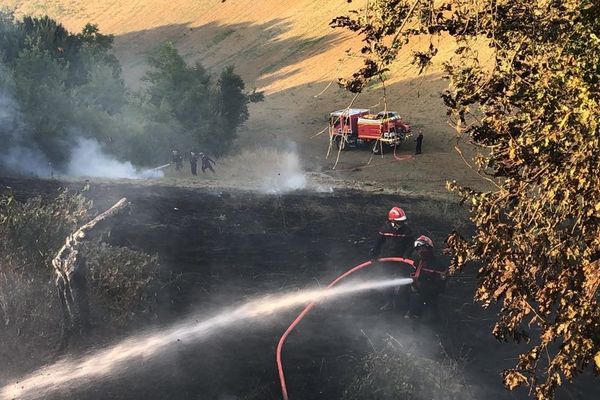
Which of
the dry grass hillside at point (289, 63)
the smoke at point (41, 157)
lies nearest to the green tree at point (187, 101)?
the dry grass hillside at point (289, 63)

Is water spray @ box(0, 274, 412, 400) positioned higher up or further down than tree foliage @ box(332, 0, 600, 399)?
further down

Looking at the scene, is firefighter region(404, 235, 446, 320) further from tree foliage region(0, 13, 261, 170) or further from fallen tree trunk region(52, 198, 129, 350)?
tree foliage region(0, 13, 261, 170)

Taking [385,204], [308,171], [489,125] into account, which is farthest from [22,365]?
[308,171]

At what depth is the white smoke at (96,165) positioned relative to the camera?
2342 cm

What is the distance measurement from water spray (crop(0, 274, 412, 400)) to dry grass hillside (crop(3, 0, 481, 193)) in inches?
197

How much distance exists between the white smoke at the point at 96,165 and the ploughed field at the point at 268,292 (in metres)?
4.91

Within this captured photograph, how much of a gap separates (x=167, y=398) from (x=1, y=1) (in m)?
87.8

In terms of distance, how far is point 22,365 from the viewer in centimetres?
830

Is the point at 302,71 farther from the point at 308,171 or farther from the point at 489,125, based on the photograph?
the point at 489,125

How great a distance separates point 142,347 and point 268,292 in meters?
2.84

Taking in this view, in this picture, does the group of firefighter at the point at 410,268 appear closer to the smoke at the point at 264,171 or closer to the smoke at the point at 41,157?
the smoke at the point at 264,171

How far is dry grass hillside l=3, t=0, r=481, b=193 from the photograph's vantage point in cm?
2667

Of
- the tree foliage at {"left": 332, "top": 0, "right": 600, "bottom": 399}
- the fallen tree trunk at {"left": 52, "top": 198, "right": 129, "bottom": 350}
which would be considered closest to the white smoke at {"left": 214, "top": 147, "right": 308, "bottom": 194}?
the fallen tree trunk at {"left": 52, "top": 198, "right": 129, "bottom": 350}

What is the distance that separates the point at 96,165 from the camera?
952 inches
